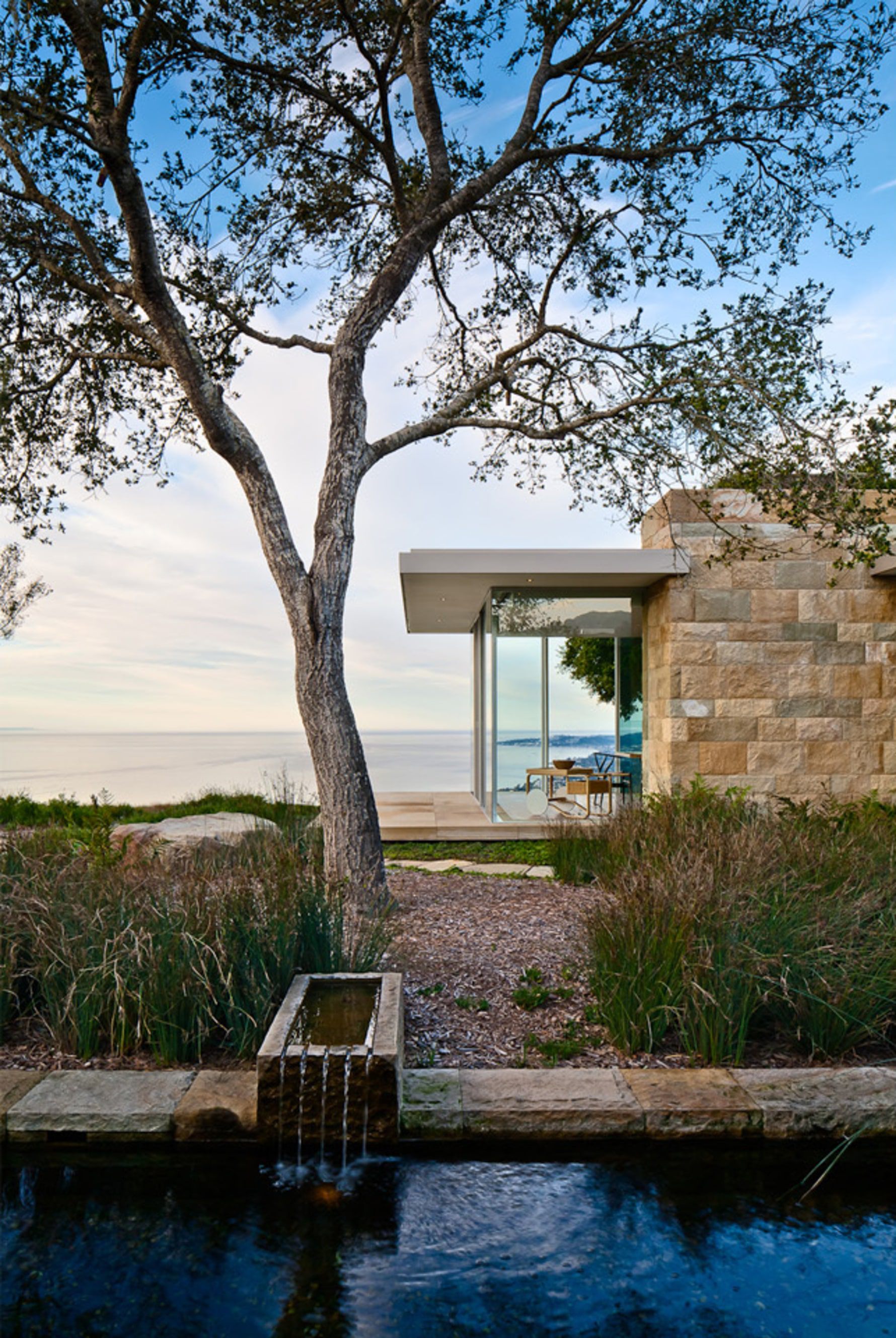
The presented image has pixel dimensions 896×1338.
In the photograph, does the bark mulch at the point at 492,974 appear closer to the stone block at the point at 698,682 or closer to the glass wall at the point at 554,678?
the stone block at the point at 698,682

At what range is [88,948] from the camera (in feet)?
13.0

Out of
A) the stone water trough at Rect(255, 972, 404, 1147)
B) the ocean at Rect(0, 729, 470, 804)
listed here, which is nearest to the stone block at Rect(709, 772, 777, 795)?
the ocean at Rect(0, 729, 470, 804)

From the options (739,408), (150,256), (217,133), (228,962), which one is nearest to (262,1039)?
(228,962)

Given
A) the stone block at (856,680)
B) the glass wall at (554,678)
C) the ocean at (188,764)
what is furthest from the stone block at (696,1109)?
the glass wall at (554,678)

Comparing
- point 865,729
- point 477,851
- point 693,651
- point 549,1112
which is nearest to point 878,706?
point 865,729

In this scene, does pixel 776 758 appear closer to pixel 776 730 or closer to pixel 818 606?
pixel 776 730

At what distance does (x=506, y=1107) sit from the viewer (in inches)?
130

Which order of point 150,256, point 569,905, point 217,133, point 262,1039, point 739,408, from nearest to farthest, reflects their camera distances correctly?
point 262,1039 < point 150,256 < point 569,905 < point 739,408 < point 217,133

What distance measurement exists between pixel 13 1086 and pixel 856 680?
8824mm

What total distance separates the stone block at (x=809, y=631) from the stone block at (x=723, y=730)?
921 mm

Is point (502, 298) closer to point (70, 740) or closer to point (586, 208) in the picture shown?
point (586, 208)

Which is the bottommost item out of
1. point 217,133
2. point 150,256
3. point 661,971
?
point 661,971

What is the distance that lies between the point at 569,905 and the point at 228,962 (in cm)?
314

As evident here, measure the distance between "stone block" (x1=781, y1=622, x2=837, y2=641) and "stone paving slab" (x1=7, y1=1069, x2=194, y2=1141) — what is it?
811 cm
